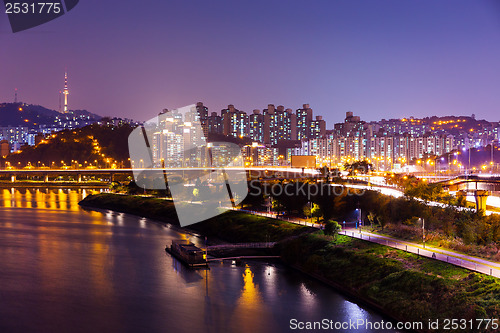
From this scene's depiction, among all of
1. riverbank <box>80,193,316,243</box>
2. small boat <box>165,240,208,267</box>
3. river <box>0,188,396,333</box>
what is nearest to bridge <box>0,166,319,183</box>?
riverbank <box>80,193,316,243</box>

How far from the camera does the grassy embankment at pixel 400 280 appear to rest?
1231 centimetres

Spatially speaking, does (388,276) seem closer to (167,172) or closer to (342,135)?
(167,172)

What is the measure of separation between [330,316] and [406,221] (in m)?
8.75

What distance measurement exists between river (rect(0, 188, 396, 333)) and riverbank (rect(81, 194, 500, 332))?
627 millimetres

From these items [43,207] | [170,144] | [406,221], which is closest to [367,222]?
[406,221]

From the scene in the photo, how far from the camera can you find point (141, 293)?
16.4m

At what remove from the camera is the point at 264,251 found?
22.5 m

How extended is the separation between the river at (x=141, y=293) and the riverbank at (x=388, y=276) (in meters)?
0.63

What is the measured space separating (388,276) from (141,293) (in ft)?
26.1

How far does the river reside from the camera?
1370 cm

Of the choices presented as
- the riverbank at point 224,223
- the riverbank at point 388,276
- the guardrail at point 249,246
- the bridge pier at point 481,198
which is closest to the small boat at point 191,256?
the guardrail at point 249,246

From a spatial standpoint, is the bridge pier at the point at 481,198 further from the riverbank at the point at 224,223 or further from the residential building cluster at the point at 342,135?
the residential building cluster at the point at 342,135

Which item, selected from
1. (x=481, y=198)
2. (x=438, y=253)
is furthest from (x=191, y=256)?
(x=481, y=198)

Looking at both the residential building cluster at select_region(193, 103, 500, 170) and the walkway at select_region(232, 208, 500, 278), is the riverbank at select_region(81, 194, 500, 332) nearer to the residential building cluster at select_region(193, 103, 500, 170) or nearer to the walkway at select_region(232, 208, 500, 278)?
the walkway at select_region(232, 208, 500, 278)
